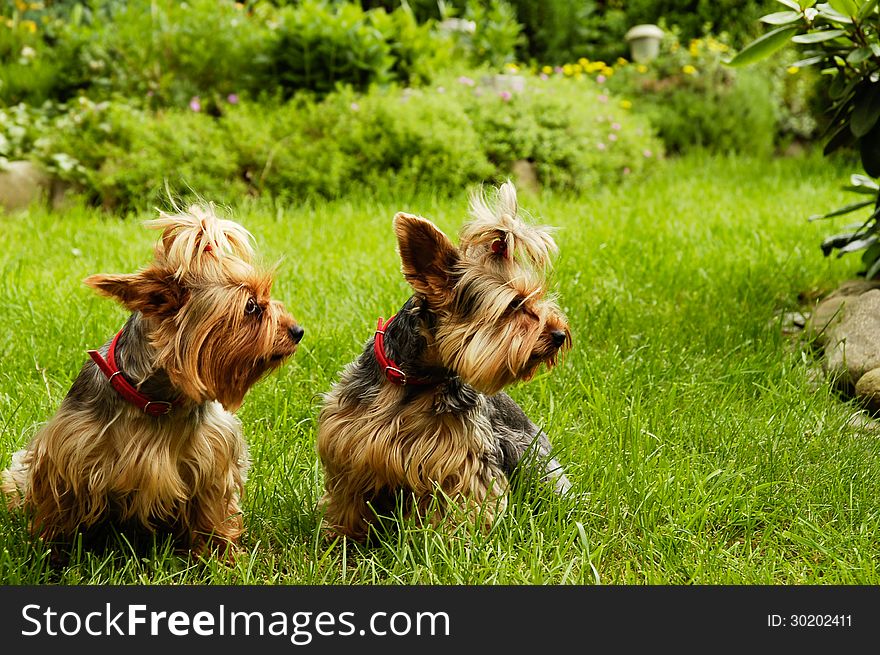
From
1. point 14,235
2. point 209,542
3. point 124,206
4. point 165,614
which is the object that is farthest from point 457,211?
point 165,614

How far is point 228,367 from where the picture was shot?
2951 millimetres

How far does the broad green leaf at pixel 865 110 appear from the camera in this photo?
483cm

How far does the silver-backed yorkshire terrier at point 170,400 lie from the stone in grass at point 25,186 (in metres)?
5.04

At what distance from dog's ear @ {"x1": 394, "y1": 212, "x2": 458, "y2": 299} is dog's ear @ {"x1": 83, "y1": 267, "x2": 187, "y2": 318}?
716mm

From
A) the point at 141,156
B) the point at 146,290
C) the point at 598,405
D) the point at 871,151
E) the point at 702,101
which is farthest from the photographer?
the point at 702,101

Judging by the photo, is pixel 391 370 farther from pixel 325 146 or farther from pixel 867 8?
pixel 325 146

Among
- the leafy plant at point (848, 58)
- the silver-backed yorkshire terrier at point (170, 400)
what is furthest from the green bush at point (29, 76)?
the leafy plant at point (848, 58)

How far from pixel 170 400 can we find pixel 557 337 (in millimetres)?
1285

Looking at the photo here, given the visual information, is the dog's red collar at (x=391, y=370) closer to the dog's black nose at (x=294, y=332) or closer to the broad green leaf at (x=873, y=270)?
the dog's black nose at (x=294, y=332)

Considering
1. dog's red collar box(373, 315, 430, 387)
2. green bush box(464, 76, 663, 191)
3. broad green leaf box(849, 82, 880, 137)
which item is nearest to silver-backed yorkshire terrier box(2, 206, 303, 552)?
dog's red collar box(373, 315, 430, 387)

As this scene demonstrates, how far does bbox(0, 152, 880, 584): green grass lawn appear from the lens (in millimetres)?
3400

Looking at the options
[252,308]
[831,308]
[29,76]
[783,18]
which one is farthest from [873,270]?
[29,76]

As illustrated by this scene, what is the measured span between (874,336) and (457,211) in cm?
343

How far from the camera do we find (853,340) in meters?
4.92
